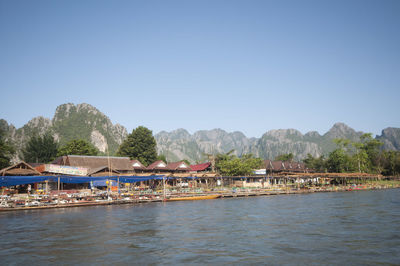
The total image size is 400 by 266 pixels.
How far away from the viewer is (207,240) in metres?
19.3

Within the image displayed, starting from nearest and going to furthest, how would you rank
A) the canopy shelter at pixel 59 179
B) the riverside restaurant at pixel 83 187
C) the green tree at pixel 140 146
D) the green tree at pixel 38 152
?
the canopy shelter at pixel 59 179
the riverside restaurant at pixel 83 187
the green tree at pixel 38 152
the green tree at pixel 140 146

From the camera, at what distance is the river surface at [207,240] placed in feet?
50.2

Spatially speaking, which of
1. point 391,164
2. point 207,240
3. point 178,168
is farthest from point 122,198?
point 391,164

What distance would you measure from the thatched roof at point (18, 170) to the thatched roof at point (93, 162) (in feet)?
41.3

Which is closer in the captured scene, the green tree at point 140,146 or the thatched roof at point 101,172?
the thatched roof at point 101,172

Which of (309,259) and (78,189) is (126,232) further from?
(78,189)

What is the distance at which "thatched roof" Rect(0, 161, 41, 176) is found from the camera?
41250 millimetres

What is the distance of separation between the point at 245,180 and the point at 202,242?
50.9m

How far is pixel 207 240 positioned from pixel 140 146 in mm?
68865

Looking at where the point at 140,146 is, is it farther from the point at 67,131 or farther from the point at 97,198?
the point at 67,131

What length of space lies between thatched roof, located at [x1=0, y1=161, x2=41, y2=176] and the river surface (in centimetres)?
1440

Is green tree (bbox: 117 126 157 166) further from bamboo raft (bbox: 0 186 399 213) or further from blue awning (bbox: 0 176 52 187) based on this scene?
blue awning (bbox: 0 176 52 187)

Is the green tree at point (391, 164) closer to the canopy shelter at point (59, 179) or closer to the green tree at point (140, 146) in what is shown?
the green tree at point (140, 146)

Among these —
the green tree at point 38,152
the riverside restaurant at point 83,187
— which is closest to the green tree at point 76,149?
the green tree at point 38,152
